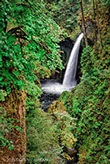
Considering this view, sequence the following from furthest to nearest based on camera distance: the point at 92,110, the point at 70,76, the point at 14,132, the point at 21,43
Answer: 1. the point at 70,76
2. the point at 92,110
3. the point at 21,43
4. the point at 14,132

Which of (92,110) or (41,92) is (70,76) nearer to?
(92,110)

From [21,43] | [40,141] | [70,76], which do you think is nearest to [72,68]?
[70,76]

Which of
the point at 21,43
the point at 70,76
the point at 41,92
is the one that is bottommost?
the point at 41,92

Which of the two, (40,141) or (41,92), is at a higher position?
(41,92)

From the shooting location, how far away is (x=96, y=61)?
Result: 29.9ft

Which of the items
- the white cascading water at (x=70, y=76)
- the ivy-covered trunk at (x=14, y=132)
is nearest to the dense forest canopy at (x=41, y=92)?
the ivy-covered trunk at (x=14, y=132)

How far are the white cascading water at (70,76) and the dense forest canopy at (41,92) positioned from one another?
2.57 metres

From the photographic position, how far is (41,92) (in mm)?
5500

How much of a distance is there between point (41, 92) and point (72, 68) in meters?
9.40

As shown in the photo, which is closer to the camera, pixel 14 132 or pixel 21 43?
pixel 14 132

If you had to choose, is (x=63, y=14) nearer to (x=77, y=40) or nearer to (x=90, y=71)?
(x=77, y=40)

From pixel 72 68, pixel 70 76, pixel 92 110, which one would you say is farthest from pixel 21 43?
pixel 70 76

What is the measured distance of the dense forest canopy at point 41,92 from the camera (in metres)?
2.69

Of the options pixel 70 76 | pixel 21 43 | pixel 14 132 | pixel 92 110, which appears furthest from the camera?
pixel 70 76
